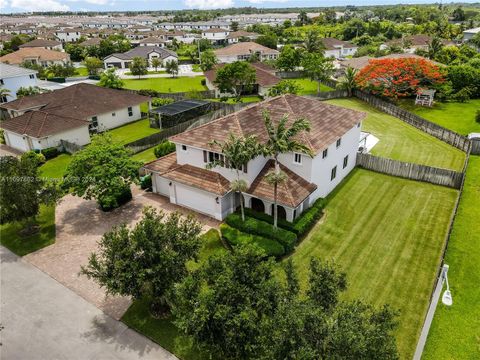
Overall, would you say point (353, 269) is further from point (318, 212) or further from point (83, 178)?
point (83, 178)

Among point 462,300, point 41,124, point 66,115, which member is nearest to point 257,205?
point 462,300

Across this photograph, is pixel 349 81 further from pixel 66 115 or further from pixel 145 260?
pixel 145 260

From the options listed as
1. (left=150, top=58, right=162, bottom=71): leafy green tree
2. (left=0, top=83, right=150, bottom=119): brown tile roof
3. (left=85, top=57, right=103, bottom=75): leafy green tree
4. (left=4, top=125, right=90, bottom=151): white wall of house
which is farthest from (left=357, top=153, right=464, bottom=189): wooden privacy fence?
(left=85, top=57, right=103, bottom=75): leafy green tree

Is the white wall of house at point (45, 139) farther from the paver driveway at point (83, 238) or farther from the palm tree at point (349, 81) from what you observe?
the palm tree at point (349, 81)

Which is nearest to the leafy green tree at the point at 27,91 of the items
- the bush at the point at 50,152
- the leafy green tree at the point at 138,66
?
the bush at the point at 50,152

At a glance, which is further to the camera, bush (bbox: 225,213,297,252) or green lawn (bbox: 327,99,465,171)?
green lawn (bbox: 327,99,465,171)

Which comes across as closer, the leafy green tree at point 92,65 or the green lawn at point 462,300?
the green lawn at point 462,300

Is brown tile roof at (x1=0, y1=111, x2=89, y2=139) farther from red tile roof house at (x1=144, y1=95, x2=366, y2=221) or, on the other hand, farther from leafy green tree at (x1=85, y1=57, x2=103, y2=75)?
leafy green tree at (x1=85, y1=57, x2=103, y2=75)

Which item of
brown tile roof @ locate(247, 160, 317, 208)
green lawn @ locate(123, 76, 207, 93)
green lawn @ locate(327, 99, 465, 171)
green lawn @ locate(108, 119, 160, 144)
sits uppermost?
brown tile roof @ locate(247, 160, 317, 208)
